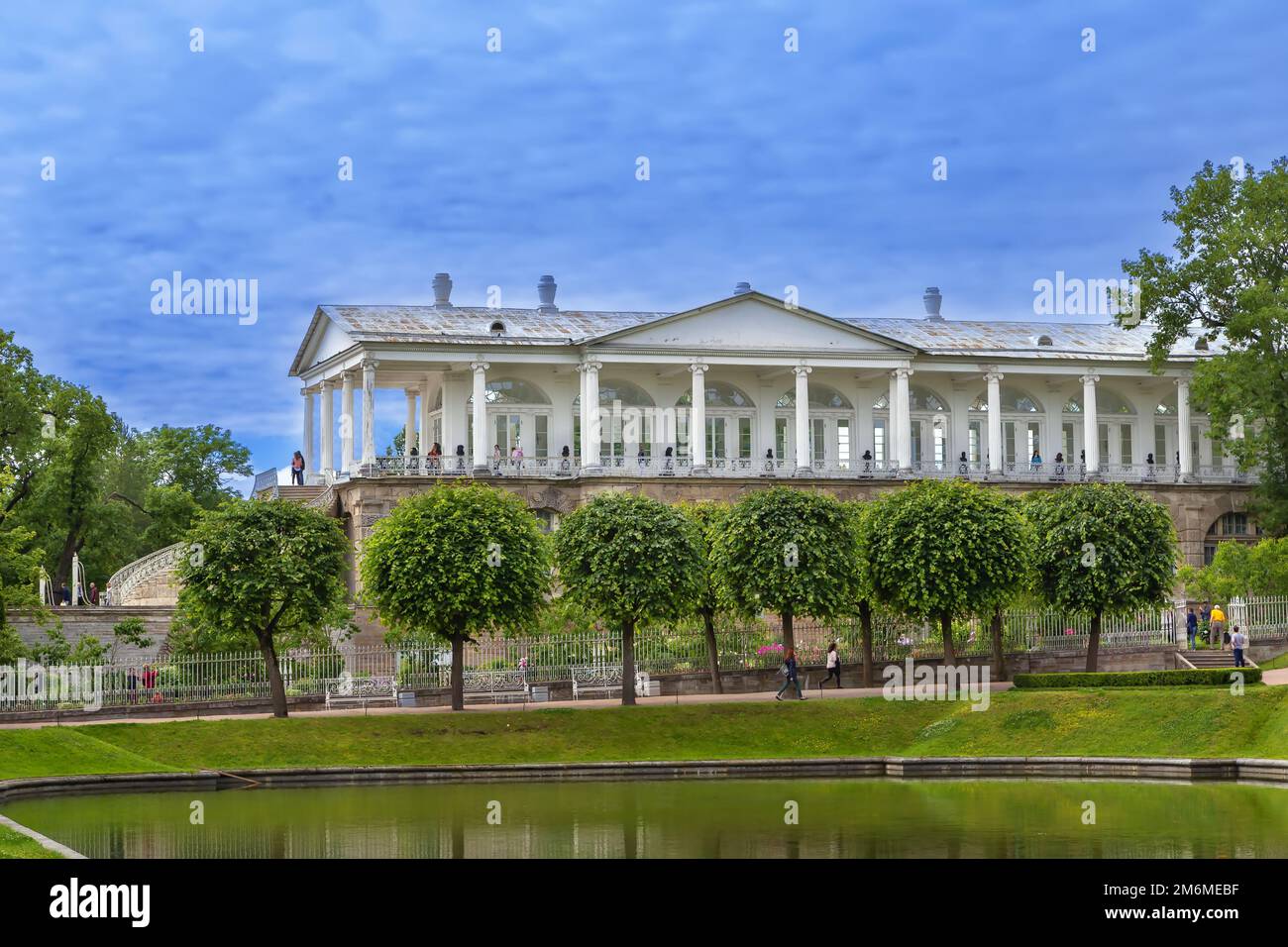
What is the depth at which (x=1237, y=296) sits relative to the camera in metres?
62.2

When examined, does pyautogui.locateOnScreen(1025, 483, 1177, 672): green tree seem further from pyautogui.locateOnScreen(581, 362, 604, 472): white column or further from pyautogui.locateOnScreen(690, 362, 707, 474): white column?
pyautogui.locateOnScreen(581, 362, 604, 472): white column

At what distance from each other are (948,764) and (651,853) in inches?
580

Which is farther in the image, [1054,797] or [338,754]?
[338,754]

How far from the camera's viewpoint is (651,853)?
26.2m

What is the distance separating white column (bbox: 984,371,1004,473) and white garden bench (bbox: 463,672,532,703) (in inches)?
1075

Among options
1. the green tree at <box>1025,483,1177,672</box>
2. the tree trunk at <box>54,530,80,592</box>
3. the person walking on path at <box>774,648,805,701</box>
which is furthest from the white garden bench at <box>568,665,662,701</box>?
the tree trunk at <box>54,530,80,592</box>

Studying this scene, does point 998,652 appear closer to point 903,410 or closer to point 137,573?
point 903,410

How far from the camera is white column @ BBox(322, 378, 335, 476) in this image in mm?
70000

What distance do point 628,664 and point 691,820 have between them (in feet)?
56.3

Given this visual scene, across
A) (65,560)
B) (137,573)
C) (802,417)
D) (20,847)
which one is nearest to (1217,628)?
(802,417)

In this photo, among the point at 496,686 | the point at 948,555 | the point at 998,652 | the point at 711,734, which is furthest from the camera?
the point at 998,652
